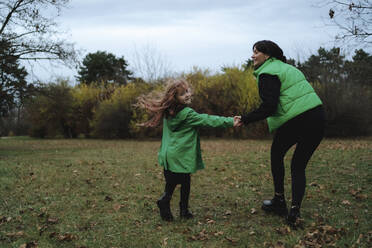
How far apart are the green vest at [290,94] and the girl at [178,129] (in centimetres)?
62

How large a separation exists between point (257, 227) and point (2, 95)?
1483 centimetres

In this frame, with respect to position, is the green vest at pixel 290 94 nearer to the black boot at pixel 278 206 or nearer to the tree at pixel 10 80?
the black boot at pixel 278 206

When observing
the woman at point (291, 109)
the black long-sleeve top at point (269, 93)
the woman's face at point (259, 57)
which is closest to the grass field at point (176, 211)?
the woman at point (291, 109)

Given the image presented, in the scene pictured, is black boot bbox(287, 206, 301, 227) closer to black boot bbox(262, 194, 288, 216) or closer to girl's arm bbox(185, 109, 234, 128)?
black boot bbox(262, 194, 288, 216)

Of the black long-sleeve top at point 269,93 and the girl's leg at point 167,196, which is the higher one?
the black long-sleeve top at point 269,93

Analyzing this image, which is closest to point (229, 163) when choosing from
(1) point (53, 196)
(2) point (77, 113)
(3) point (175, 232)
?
(1) point (53, 196)

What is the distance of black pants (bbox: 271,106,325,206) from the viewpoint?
11.8 feet

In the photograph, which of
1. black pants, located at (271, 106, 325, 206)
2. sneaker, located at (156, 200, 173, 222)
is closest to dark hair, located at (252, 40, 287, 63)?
black pants, located at (271, 106, 325, 206)

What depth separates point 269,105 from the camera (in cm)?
365

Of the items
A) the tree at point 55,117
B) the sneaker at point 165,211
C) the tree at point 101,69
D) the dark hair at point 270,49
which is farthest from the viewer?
the tree at point 101,69

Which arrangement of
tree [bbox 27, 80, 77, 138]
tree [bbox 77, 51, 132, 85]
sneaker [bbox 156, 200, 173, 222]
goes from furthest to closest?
tree [bbox 77, 51, 132, 85]
tree [bbox 27, 80, 77, 138]
sneaker [bbox 156, 200, 173, 222]

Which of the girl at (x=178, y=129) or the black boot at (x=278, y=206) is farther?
the black boot at (x=278, y=206)

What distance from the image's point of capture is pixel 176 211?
15.5 feet

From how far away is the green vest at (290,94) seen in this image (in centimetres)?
357
